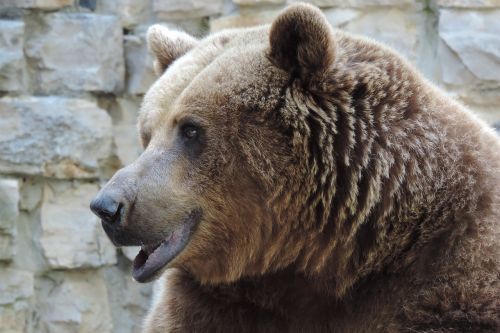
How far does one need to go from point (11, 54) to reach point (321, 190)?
273cm

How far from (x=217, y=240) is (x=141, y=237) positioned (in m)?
0.27

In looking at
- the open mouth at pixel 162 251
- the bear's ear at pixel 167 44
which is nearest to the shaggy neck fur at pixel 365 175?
the open mouth at pixel 162 251

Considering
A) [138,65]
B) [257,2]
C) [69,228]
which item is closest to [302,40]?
[257,2]

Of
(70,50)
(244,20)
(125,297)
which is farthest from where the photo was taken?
(125,297)

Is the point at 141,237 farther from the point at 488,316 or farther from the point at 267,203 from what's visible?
the point at 488,316

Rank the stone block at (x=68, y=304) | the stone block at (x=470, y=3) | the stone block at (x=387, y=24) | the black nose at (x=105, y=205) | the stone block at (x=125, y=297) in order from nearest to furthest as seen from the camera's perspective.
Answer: the black nose at (x=105, y=205) < the stone block at (x=470, y=3) < the stone block at (x=387, y=24) < the stone block at (x=68, y=304) < the stone block at (x=125, y=297)

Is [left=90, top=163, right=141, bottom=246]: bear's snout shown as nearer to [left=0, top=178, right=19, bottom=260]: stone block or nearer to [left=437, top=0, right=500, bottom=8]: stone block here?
[left=0, top=178, right=19, bottom=260]: stone block

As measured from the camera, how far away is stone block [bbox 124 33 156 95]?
5.15 m

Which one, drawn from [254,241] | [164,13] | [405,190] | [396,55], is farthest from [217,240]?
[164,13]

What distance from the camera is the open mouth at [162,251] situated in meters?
2.78

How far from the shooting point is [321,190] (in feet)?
9.05

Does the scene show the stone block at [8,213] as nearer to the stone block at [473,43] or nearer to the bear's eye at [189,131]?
the bear's eye at [189,131]

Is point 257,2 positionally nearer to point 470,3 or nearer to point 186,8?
point 186,8

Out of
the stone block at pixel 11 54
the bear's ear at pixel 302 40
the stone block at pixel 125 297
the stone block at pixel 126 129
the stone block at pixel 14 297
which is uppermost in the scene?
the bear's ear at pixel 302 40
